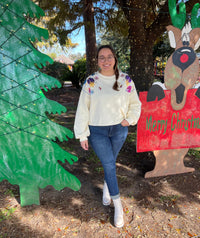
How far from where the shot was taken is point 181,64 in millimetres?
2738

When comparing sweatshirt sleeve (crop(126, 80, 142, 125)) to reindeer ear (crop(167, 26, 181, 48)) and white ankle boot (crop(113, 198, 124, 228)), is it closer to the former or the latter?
white ankle boot (crop(113, 198, 124, 228))

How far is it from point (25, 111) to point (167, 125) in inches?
79.9

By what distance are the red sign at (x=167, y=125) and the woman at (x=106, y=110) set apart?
2.73 ft

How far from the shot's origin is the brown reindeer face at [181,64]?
2.64 m

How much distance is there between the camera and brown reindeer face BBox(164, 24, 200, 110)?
2.64 meters

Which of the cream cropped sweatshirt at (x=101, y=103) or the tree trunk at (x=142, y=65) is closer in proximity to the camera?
the cream cropped sweatshirt at (x=101, y=103)

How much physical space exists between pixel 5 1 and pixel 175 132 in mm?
2730

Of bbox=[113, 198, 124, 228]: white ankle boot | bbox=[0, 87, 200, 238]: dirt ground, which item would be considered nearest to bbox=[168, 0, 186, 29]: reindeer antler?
bbox=[0, 87, 200, 238]: dirt ground

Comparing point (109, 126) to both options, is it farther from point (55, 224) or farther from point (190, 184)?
point (190, 184)

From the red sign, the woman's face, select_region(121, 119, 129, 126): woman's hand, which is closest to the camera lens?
the woman's face

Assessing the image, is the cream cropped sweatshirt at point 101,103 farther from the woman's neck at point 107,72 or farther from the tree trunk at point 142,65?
the tree trunk at point 142,65

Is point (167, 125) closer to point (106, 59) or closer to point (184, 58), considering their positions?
point (184, 58)

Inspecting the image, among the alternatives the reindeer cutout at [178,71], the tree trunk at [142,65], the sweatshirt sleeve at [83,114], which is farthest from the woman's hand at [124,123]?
the tree trunk at [142,65]

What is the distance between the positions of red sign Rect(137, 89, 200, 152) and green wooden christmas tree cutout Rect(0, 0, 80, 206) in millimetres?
1197
